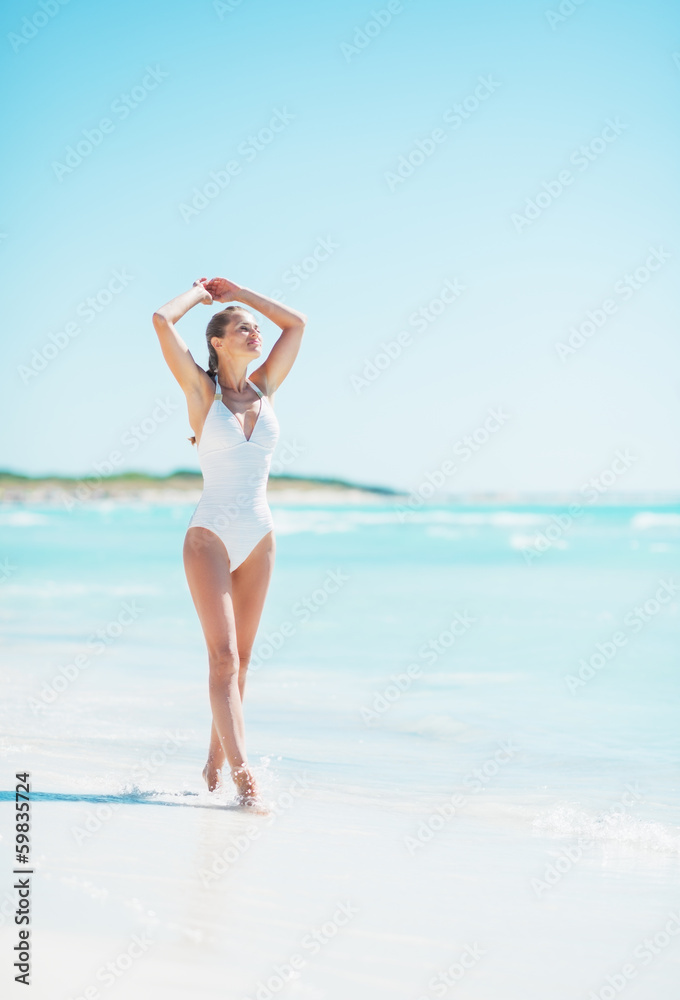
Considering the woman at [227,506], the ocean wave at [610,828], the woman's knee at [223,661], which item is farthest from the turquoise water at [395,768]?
the woman's knee at [223,661]

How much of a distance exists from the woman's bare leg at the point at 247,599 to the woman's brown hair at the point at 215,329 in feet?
1.86

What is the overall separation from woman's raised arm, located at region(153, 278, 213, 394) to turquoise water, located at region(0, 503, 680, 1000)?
69.0 inches

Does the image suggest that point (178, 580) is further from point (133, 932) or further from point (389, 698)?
point (133, 932)

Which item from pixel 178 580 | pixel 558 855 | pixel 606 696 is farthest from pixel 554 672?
pixel 178 580

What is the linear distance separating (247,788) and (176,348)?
71.8 inches

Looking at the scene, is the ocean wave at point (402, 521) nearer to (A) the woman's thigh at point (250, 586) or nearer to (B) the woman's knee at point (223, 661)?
(A) the woman's thigh at point (250, 586)

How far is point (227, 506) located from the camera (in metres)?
3.77

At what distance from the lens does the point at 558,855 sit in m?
3.40

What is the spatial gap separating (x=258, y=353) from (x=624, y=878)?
2478 mm

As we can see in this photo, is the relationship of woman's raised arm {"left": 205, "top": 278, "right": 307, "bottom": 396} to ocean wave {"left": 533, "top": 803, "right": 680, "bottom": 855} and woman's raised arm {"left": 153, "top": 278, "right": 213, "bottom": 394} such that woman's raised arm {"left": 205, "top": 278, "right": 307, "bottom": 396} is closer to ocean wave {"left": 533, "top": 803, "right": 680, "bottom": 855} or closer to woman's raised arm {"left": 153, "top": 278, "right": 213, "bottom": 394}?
woman's raised arm {"left": 153, "top": 278, "right": 213, "bottom": 394}

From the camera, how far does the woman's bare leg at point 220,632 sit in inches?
146

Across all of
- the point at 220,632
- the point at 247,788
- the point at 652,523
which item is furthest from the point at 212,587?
the point at 652,523

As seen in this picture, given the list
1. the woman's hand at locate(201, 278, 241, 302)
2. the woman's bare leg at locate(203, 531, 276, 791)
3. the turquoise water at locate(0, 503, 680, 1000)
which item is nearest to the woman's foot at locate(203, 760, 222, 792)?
the woman's bare leg at locate(203, 531, 276, 791)

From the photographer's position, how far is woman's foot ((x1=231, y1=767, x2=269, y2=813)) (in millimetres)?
3730
